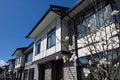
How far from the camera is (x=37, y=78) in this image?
46.7 feet

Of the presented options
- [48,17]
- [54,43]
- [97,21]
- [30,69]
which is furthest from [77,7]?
[30,69]

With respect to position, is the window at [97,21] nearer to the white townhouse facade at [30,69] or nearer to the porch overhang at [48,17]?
the porch overhang at [48,17]

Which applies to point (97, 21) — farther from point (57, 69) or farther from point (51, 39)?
point (57, 69)

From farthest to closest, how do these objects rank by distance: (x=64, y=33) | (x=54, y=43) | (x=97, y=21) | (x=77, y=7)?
(x=54, y=43) → (x=64, y=33) → (x=77, y=7) → (x=97, y=21)

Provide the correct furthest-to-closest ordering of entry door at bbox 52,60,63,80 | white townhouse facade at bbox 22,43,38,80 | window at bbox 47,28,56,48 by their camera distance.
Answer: white townhouse facade at bbox 22,43,38,80, entry door at bbox 52,60,63,80, window at bbox 47,28,56,48

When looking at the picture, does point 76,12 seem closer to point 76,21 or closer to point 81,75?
point 76,21

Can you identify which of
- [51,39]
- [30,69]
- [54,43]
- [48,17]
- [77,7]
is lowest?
[30,69]

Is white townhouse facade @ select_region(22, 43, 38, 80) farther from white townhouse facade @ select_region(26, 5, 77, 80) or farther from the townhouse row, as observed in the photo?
white townhouse facade @ select_region(26, 5, 77, 80)

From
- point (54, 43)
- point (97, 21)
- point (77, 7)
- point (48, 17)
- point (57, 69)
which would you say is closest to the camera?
point (97, 21)

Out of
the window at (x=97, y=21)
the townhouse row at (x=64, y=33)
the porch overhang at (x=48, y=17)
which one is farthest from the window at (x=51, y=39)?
the window at (x=97, y=21)

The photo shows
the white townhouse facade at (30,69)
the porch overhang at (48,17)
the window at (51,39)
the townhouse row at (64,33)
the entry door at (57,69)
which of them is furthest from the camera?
the white townhouse facade at (30,69)

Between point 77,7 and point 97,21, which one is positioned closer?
point 97,21

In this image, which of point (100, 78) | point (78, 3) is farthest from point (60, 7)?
point (100, 78)

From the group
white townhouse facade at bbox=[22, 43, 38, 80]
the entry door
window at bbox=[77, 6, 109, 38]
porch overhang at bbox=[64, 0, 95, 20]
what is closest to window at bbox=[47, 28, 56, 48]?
the entry door
